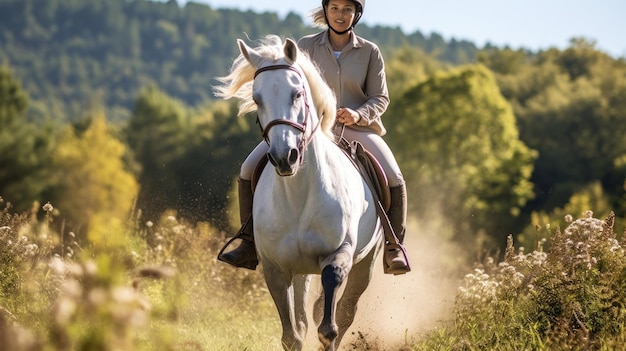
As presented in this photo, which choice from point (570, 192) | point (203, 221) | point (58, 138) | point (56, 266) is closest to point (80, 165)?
point (58, 138)

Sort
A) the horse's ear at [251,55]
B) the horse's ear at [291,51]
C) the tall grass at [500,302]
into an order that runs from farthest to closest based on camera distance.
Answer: the tall grass at [500,302] → the horse's ear at [251,55] → the horse's ear at [291,51]

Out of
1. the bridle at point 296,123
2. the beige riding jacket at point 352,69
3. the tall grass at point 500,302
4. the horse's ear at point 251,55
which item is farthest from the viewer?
the beige riding jacket at point 352,69

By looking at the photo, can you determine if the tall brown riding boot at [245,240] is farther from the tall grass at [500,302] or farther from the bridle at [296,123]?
the bridle at [296,123]

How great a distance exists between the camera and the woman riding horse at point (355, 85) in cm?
931

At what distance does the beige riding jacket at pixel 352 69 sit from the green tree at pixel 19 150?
4994 cm

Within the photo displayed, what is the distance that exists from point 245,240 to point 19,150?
5497cm

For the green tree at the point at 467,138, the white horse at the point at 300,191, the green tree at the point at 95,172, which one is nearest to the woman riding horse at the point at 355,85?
the white horse at the point at 300,191

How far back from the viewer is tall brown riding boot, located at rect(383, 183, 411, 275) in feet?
30.4

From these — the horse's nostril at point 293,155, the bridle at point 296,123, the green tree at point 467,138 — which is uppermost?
the bridle at point 296,123

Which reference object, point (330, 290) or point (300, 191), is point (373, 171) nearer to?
point (300, 191)

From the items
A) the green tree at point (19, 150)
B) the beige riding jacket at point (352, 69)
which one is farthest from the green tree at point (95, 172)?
the beige riding jacket at point (352, 69)

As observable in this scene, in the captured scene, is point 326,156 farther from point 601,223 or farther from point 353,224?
point 601,223

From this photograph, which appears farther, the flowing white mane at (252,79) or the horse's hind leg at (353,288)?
the horse's hind leg at (353,288)

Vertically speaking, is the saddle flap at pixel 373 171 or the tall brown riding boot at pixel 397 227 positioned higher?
the saddle flap at pixel 373 171
